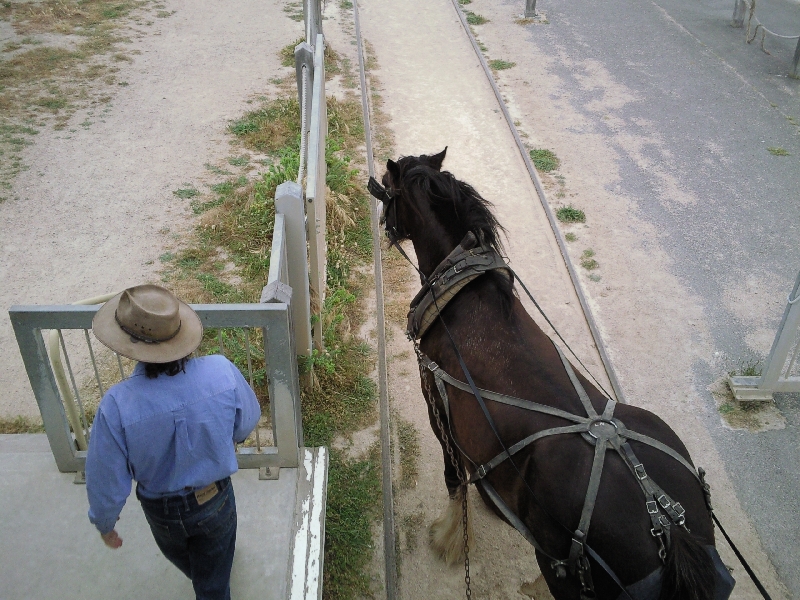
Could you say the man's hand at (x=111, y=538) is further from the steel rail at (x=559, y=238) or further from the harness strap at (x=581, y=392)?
the steel rail at (x=559, y=238)

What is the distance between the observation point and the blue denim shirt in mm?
2365

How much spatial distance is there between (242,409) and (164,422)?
1.03 feet

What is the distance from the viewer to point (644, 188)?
8.32 meters

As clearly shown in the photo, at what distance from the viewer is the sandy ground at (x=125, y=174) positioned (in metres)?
6.21

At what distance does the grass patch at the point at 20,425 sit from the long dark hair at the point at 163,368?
288cm

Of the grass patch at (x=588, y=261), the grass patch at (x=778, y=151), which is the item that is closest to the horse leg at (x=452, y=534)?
the grass patch at (x=588, y=261)

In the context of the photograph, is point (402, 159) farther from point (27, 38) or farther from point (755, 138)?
point (27, 38)

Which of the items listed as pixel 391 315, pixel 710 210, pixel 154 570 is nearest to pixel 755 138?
pixel 710 210

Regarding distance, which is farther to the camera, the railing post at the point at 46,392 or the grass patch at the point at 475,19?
the grass patch at the point at 475,19

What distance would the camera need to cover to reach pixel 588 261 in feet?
22.7

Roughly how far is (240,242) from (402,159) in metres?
3.39

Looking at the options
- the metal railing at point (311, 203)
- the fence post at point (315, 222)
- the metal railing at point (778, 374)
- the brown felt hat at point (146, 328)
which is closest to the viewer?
the brown felt hat at point (146, 328)

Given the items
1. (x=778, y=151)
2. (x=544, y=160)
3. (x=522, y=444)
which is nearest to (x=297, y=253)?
(x=522, y=444)

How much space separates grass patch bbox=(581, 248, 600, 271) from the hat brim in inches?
205
